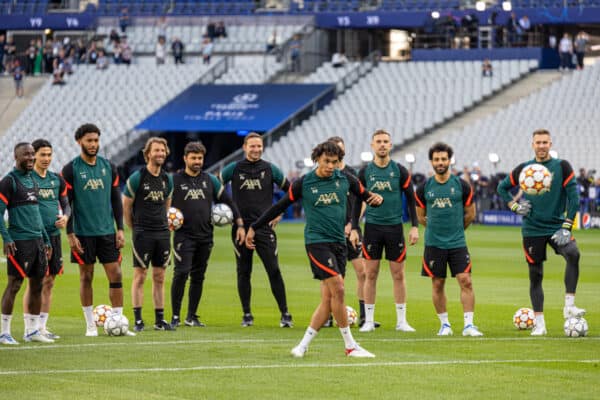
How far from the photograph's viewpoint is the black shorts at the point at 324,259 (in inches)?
497

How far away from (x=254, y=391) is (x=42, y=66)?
5528cm

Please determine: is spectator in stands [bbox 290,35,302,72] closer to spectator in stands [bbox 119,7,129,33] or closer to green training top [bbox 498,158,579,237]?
spectator in stands [bbox 119,7,129,33]

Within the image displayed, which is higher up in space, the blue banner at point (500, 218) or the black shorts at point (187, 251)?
the black shorts at point (187, 251)

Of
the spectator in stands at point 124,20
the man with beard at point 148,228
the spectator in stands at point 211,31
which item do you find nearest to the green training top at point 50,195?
the man with beard at point 148,228

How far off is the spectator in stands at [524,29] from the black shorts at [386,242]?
39968 mm

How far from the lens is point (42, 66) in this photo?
6400cm

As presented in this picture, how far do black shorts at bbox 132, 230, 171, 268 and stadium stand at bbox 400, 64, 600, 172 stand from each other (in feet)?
104

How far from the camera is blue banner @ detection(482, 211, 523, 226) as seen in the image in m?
42.9

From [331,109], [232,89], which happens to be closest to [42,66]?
[232,89]

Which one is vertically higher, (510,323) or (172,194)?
(172,194)

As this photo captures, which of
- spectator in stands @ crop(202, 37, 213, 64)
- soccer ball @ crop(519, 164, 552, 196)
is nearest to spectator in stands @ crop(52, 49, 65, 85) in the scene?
spectator in stands @ crop(202, 37, 213, 64)

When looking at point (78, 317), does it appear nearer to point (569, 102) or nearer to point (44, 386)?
point (44, 386)

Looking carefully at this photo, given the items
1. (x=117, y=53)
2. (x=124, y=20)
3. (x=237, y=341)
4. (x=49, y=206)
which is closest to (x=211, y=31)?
(x=117, y=53)

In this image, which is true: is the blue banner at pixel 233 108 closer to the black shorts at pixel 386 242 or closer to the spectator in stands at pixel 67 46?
the spectator in stands at pixel 67 46
